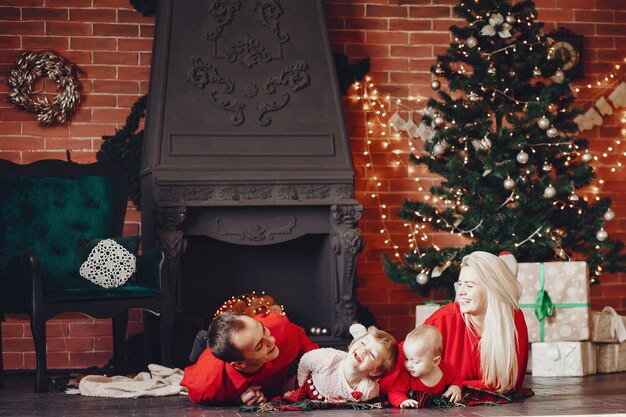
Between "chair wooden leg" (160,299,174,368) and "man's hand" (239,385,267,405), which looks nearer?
"man's hand" (239,385,267,405)

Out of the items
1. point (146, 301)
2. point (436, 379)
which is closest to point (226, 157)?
point (146, 301)

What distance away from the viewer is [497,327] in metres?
3.49

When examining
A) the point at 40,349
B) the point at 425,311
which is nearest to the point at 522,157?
the point at 425,311

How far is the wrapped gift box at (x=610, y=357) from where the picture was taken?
16.0 ft

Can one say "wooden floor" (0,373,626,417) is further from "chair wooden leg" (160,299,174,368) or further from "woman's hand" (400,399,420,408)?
"chair wooden leg" (160,299,174,368)

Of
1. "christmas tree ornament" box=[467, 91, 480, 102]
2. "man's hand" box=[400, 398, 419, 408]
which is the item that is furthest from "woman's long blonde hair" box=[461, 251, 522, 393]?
"christmas tree ornament" box=[467, 91, 480, 102]

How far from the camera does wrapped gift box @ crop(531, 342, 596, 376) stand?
467 cm

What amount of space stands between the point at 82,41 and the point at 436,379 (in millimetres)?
3214

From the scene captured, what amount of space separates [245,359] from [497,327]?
38.8 inches

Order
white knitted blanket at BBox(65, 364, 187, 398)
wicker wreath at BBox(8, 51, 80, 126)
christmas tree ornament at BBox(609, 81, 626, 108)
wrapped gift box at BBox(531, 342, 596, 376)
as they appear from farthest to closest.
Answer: christmas tree ornament at BBox(609, 81, 626, 108)
wicker wreath at BBox(8, 51, 80, 126)
wrapped gift box at BBox(531, 342, 596, 376)
white knitted blanket at BBox(65, 364, 187, 398)

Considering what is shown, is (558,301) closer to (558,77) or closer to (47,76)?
(558,77)

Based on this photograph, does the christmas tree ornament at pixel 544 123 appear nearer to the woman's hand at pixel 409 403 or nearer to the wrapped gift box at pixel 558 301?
the wrapped gift box at pixel 558 301

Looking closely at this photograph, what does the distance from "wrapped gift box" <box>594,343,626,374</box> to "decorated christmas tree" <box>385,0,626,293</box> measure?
393 mm

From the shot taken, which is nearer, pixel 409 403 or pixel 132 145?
pixel 409 403
